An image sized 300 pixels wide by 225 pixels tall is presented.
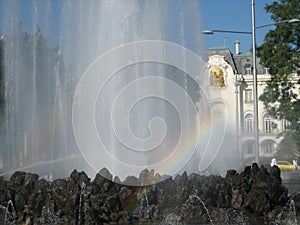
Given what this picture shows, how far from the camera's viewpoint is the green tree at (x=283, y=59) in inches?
1101

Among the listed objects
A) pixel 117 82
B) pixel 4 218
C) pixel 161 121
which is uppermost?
pixel 117 82

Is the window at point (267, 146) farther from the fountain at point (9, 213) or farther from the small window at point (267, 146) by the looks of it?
the fountain at point (9, 213)

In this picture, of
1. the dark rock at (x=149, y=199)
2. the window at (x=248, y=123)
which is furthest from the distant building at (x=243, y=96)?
the dark rock at (x=149, y=199)

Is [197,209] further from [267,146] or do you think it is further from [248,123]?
[248,123]

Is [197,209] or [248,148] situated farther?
[248,148]

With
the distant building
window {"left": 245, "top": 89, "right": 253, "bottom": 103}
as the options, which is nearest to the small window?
the distant building

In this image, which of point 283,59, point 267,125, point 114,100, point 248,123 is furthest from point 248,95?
point 114,100

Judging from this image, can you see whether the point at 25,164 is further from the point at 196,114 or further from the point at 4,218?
the point at 4,218

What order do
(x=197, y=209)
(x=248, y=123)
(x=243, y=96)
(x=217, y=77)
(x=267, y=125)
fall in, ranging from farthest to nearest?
1. (x=243, y=96)
2. (x=248, y=123)
3. (x=267, y=125)
4. (x=217, y=77)
5. (x=197, y=209)

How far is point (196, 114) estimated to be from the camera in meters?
22.4

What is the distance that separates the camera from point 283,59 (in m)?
28.0

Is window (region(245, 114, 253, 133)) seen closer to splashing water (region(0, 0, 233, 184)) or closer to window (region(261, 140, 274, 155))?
window (region(261, 140, 274, 155))

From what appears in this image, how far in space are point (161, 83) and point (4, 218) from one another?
29.2 ft

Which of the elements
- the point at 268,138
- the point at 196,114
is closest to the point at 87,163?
the point at 196,114
